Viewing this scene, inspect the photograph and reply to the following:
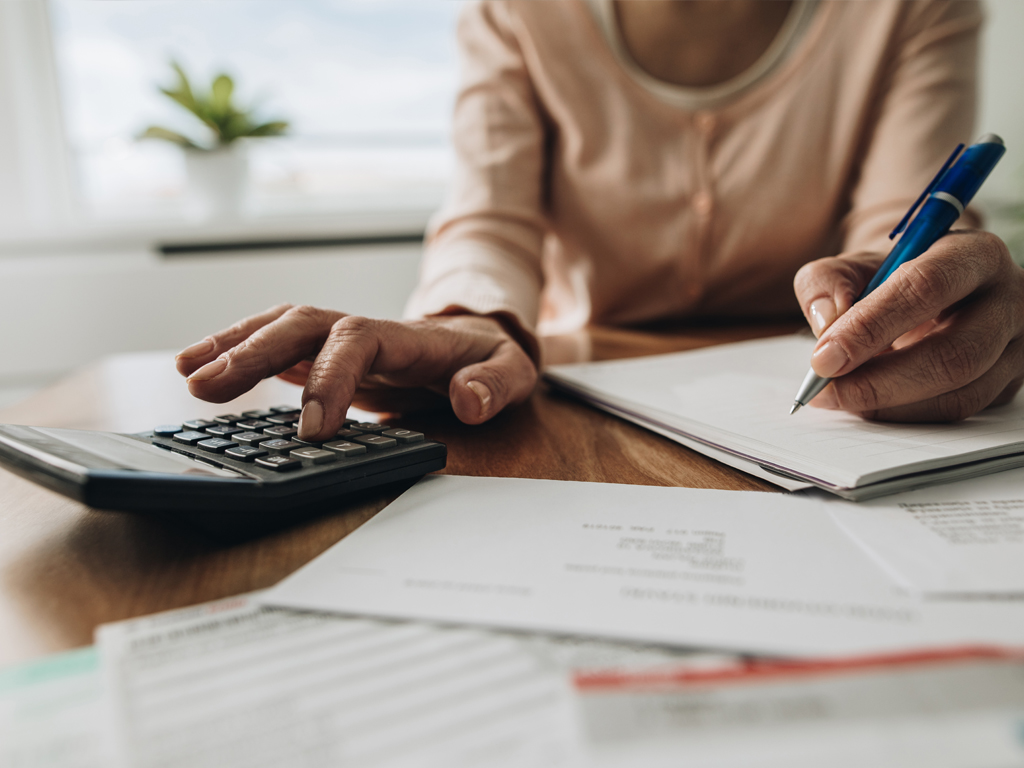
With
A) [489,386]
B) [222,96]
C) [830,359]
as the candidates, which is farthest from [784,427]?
[222,96]

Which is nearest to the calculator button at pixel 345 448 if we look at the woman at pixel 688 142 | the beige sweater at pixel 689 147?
the woman at pixel 688 142

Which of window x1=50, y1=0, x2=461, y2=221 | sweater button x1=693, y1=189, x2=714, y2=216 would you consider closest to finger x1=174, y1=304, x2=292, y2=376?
sweater button x1=693, y1=189, x2=714, y2=216

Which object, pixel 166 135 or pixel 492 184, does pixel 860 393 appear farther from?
pixel 166 135

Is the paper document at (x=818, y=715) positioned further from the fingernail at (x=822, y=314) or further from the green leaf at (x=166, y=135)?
the green leaf at (x=166, y=135)

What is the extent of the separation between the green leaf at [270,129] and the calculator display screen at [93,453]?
144cm

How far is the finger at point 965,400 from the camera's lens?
1.40ft

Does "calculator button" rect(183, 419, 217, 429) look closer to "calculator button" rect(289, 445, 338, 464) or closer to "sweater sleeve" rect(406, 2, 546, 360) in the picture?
"calculator button" rect(289, 445, 338, 464)

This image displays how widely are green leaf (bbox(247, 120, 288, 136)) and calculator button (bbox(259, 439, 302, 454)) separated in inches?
56.9

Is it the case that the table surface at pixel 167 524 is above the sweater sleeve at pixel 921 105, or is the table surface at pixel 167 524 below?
below

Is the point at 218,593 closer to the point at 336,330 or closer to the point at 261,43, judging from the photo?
the point at 336,330

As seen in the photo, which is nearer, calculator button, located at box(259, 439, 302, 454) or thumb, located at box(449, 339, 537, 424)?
calculator button, located at box(259, 439, 302, 454)

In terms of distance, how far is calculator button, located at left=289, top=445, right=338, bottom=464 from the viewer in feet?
1.11

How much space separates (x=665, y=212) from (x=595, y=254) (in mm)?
113

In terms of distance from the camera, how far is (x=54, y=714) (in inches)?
7.4
